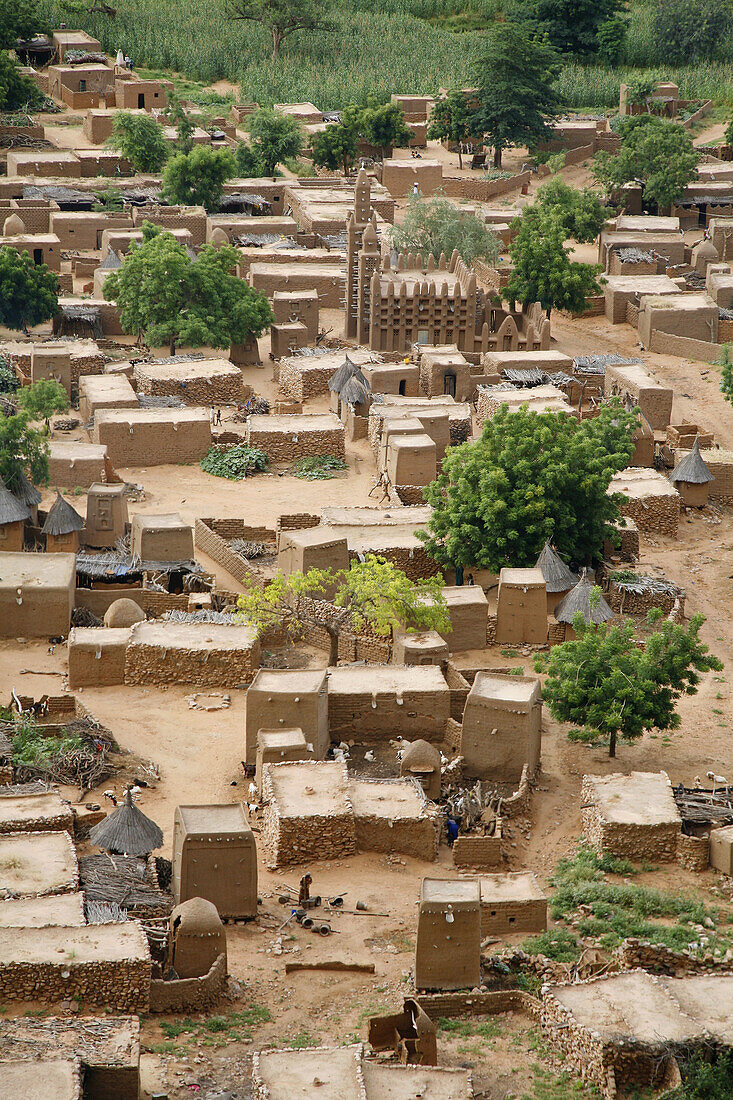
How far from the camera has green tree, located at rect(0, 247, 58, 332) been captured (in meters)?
61.0

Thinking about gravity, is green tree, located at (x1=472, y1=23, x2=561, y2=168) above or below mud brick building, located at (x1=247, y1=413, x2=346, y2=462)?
above

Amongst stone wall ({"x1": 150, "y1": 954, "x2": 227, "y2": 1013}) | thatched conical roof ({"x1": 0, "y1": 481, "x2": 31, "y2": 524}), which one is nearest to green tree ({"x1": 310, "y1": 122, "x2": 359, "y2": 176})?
thatched conical roof ({"x1": 0, "y1": 481, "x2": 31, "y2": 524})

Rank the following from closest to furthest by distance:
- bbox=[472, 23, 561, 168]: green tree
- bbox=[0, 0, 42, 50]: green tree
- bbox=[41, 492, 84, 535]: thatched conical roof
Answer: bbox=[41, 492, 84, 535]: thatched conical roof < bbox=[472, 23, 561, 168]: green tree < bbox=[0, 0, 42, 50]: green tree

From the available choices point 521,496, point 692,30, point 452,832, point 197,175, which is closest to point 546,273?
point 197,175

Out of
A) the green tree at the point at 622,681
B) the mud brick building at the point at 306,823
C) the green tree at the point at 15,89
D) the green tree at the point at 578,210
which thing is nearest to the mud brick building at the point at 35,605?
the mud brick building at the point at 306,823

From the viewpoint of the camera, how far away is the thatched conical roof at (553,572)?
41469mm

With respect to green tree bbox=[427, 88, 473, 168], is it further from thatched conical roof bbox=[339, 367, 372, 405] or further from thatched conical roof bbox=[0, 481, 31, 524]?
thatched conical roof bbox=[0, 481, 31, 524]

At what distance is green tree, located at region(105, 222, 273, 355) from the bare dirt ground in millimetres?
8656

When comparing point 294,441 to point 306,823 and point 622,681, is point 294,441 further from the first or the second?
point 306,823

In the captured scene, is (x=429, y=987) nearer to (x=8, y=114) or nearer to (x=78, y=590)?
(x=78, y=590)

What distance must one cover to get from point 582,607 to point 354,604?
567 centimetres

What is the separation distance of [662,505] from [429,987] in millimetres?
24764

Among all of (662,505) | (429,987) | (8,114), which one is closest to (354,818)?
(429,987)

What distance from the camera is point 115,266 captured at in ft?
219
